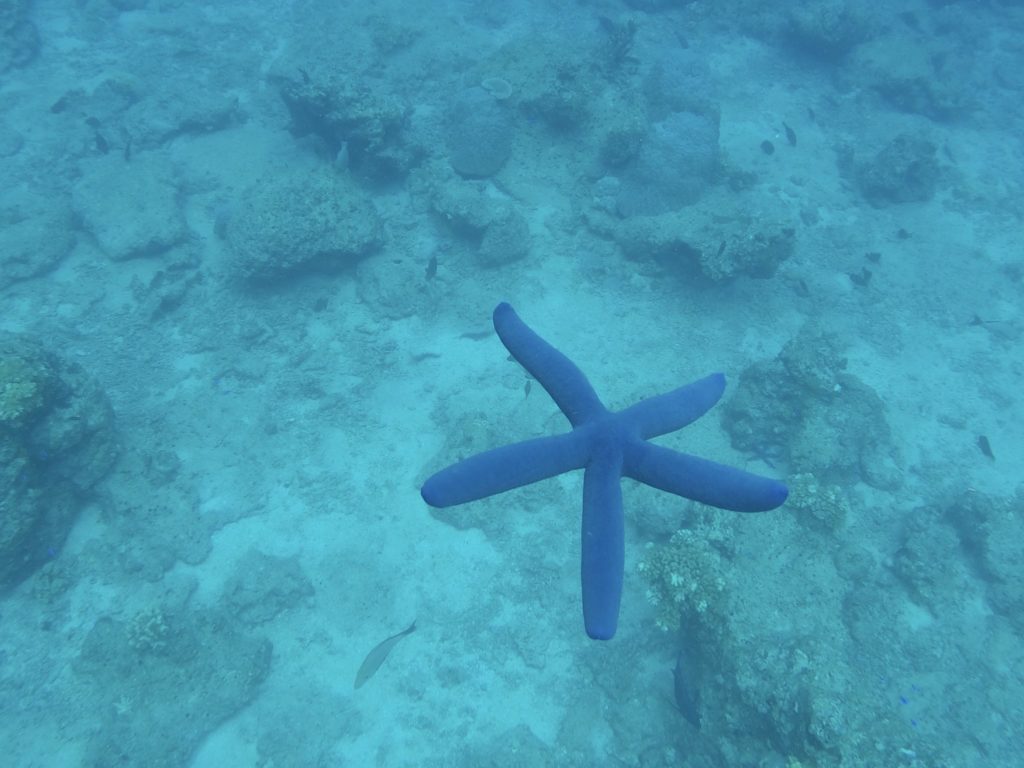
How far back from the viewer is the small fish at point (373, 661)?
6.57m

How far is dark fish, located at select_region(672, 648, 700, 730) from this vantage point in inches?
229

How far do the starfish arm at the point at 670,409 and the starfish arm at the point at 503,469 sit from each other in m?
0.43

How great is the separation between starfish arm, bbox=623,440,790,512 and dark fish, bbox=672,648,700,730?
3619 millimetres

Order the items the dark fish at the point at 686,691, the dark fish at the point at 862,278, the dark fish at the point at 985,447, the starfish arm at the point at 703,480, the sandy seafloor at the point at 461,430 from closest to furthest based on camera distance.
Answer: the starfish arm at the point at 703,480
the dark fish at the point at 686,691
the sandy seafloor at the point at 461,430
the dark fish at the point at 985,447
the dark fish at the point at 862,278

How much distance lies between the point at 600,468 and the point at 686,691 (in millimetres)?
3862

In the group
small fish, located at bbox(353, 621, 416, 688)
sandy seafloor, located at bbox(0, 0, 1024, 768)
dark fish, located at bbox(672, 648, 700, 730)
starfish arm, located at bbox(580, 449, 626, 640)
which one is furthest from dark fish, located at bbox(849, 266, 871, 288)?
small fish, located at bbox(353, 621, 416, 688)

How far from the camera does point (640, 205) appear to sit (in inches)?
428

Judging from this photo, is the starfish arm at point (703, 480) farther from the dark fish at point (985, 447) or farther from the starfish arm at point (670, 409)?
the dark fish at point (985, 447)

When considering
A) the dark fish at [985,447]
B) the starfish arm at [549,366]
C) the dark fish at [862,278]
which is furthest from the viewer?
Result: the dark fish at [862,278]

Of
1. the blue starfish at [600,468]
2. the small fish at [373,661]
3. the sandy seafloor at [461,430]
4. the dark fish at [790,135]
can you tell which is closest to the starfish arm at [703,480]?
the blue starfish at [600,468]

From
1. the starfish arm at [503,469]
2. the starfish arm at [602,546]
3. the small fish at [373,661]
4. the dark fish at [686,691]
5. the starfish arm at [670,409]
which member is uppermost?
the starfish arm at [503,469]

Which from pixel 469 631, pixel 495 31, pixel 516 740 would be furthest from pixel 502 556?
pixel 495 31

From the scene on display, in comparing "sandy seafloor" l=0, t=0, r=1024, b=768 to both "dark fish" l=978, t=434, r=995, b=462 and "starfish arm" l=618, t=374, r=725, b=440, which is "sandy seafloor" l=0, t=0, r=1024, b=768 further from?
"starfish arm" l=618, t=374, r=725, b=440

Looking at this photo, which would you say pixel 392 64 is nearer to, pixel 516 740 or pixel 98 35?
pixel 98 35
